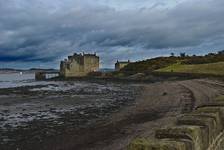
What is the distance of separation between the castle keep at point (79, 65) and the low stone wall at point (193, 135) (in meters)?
123

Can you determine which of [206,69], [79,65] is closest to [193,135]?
[206,69]

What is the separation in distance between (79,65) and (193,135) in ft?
420

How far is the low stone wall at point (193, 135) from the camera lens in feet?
10.8

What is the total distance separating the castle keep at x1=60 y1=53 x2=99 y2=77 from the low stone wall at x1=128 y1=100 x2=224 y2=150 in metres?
123

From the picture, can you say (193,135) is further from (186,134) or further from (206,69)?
(206,69)

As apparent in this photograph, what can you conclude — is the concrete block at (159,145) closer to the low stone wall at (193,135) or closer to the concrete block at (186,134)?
the low stone wall at (193,135)

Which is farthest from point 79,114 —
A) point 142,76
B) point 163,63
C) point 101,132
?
point 163,63

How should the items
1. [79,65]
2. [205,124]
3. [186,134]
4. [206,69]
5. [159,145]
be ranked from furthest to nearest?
1. [79,65]
2. [206,69]
3. [205,124]
4. [186,134]
5. [159,145]

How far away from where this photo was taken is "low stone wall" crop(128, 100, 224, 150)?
10.8ft

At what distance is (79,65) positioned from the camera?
13100cm

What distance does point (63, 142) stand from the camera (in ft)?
52.5

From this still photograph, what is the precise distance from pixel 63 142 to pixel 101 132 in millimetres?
2386

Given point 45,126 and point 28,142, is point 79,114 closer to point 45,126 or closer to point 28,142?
point 45,126

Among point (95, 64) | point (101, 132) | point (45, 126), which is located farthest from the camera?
point (95, 64)
